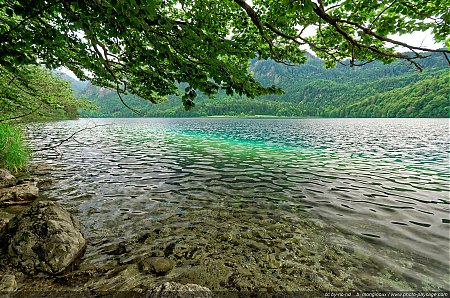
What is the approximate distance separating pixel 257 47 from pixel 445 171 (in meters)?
18.5

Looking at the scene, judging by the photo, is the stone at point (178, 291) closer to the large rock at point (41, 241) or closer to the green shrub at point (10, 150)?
the large rock at point (41, 241)

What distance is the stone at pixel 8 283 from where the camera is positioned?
4.59 m

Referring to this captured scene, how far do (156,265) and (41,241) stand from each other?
2982mm

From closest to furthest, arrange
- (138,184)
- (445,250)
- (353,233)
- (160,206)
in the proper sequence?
(445,250), (353,233), (160,206), (138,184)

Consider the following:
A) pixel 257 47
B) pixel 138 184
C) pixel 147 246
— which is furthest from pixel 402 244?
pixel 138 184

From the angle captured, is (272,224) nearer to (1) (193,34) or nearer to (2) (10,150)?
(1) (193,34)

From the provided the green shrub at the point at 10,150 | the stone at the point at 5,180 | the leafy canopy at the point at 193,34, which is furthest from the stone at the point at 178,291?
the green shrub at the point at 10,150

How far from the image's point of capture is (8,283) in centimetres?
471

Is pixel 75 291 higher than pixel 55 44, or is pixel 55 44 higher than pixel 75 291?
pixel 55 44

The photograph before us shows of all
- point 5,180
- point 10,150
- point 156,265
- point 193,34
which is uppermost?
point 193,34

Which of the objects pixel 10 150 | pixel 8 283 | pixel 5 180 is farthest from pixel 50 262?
pixel 10 150

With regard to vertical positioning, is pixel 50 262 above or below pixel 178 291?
below

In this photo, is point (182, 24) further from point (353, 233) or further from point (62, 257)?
point (353, 233)

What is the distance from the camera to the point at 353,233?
25.6 feet
